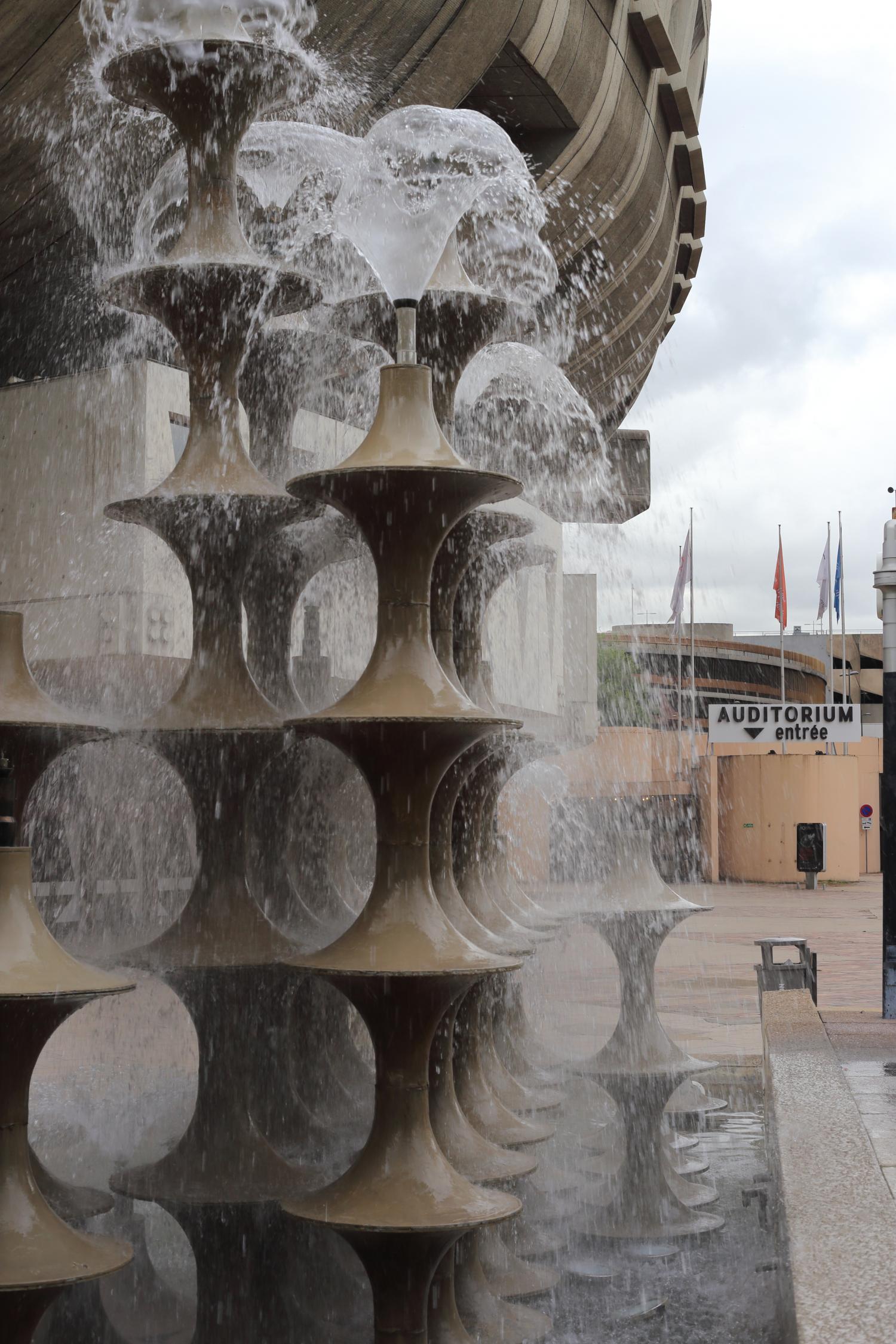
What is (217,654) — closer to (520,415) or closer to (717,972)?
(520,415)

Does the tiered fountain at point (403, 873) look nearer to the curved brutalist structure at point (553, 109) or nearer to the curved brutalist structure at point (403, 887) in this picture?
the curved brutalist structure at point (403, 887)

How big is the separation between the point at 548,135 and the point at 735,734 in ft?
32.7

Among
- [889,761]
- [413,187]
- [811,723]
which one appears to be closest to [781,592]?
[811,723]

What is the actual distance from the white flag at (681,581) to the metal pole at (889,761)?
24.1 metres

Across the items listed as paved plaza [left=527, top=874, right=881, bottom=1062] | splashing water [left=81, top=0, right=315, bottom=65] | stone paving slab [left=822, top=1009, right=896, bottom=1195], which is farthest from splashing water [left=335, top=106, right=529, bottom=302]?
stone paving slab [left=822, top=1009, right=896, bottom=1195]

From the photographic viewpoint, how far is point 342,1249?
476cm

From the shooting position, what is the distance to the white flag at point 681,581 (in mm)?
34344

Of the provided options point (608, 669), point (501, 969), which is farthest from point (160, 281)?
point (608, 669)

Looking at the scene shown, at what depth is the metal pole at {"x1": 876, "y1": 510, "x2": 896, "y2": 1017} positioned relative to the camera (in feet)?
31.8

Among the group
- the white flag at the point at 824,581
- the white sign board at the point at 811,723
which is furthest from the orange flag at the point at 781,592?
the white sign board at the point at 811,723

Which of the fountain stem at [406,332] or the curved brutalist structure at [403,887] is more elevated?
the fountain stem at [406,332]

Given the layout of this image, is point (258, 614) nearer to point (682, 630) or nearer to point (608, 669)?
point (608, 669)

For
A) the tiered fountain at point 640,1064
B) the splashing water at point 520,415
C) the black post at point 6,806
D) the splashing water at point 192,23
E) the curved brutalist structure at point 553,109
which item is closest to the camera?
the black post at point 6,806

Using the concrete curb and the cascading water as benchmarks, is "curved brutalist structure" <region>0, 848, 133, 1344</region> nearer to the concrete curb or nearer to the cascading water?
the cascading water
